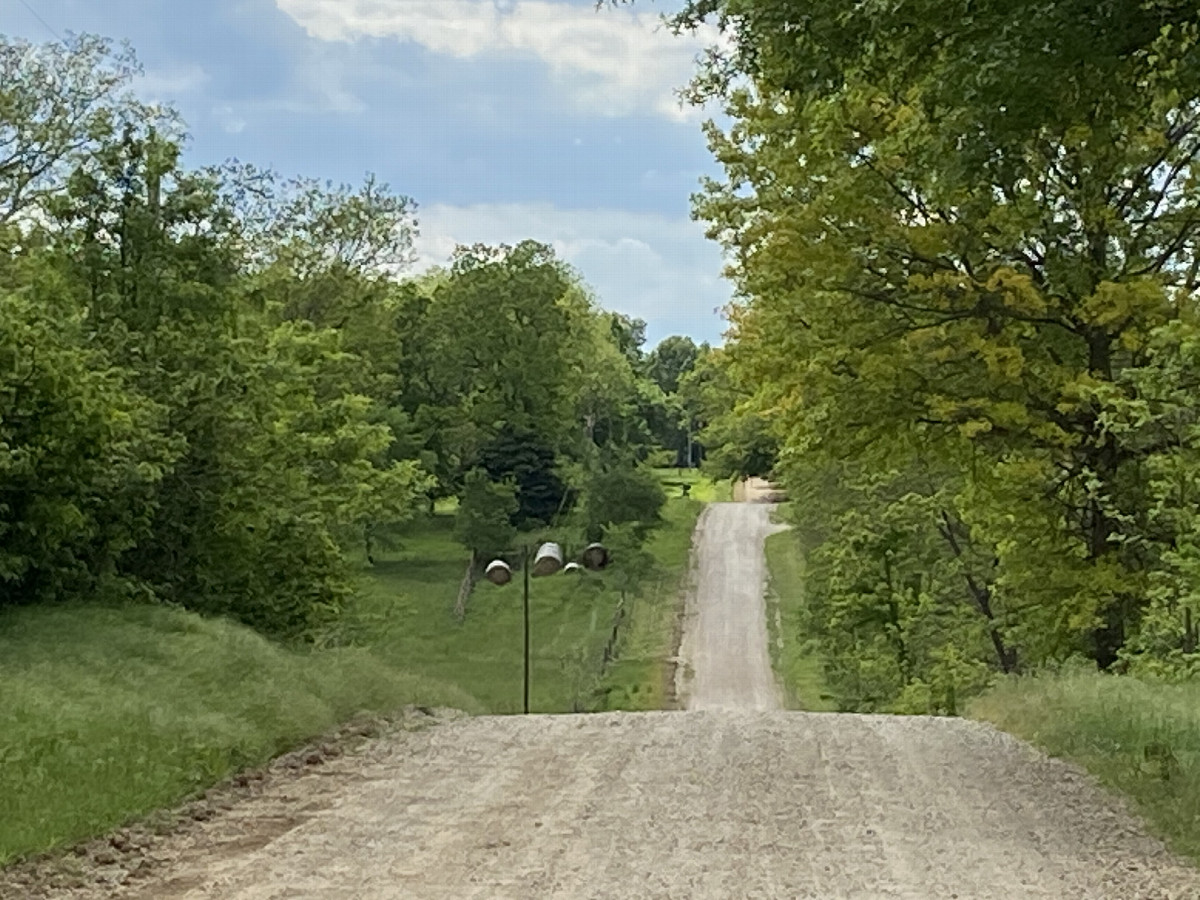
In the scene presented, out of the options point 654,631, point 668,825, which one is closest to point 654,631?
point 654,631

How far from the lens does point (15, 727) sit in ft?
31.6

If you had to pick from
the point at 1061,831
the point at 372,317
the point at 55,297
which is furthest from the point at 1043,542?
the point at 372,317

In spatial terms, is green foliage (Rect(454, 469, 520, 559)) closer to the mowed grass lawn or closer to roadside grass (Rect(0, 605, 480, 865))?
the mowed grass lawn

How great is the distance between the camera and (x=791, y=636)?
4488 centimetres

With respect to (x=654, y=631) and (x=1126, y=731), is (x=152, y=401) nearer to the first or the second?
(x=1126, y=731)

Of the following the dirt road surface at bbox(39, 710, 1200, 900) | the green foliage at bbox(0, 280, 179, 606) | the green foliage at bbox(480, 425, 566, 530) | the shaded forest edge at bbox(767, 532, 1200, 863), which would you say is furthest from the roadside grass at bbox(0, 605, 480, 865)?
the green foliage at bbox(480, 425, 566, 530)

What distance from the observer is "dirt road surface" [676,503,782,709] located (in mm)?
37281

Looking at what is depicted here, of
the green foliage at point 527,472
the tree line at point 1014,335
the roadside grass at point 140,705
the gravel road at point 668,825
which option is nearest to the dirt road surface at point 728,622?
the green foliage at point 527,472

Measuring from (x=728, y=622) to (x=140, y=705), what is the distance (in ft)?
123

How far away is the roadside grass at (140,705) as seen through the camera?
841 centimetres

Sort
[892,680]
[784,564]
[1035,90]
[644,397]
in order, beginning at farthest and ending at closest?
[644,397]
[784,564]
[892,680]
[1035,90]

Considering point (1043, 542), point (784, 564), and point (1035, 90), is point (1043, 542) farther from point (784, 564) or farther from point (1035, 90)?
point (784, 564)

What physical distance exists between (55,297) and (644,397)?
83590mm

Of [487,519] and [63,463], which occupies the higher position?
[63,463]
